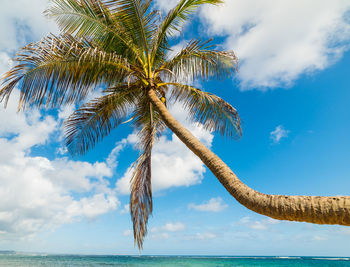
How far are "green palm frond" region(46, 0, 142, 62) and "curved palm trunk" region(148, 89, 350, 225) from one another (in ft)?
12.4

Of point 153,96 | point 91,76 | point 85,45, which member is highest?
point 85,45

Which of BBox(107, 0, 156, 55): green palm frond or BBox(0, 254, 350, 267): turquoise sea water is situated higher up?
BBox(107, 0, 156, 55): green palm frond

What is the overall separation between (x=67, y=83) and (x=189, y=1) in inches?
125

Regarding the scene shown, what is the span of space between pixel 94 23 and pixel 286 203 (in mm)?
5158

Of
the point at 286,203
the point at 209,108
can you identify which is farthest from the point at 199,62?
the point at 286,203

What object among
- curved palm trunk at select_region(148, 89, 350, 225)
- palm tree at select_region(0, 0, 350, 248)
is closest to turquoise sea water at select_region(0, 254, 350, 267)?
palm tree at select_region(0, 0, 350, 248)

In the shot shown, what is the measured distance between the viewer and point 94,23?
5.29 m

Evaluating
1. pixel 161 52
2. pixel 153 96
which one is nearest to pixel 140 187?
pixel 153 96

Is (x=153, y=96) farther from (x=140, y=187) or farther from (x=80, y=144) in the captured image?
(x=80, y=144)

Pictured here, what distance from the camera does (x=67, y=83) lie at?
503 cm

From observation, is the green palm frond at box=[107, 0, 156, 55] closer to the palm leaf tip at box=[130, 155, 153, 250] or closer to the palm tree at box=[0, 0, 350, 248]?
the palm tree at box=[0, 0, 350, 248]

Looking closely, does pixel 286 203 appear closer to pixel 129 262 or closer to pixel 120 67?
pixel 120 67

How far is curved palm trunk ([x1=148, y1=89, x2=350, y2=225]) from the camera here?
1895 mm

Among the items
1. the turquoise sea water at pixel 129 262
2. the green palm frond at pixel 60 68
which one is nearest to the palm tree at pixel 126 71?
the green palm frond at pixel 60 68
